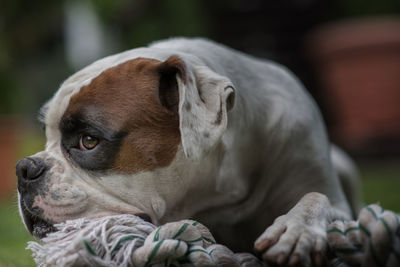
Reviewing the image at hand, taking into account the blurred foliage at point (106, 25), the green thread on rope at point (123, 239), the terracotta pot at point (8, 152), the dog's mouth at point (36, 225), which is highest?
the green thread on rope at point (123, 239)

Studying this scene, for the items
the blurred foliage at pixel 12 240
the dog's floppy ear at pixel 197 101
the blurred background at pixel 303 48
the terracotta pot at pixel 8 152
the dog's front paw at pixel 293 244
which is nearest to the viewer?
the dog's front paw at pixel 293 244

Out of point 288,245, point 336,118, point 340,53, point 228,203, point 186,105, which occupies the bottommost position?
point 336,118

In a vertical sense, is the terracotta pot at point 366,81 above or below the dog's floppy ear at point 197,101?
below

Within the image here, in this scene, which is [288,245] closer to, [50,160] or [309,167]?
[309,167]

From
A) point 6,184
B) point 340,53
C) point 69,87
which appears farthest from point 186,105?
point 340,53

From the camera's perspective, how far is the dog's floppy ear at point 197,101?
2008 millimetres

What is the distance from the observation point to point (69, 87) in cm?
220

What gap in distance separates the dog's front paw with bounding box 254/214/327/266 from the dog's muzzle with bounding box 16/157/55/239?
767mm

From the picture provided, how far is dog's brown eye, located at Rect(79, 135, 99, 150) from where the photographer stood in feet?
6.84

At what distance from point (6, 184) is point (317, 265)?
471 centimetres

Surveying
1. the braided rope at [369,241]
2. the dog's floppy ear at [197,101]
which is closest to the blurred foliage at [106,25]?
the dog's floppy ear at [197,101]

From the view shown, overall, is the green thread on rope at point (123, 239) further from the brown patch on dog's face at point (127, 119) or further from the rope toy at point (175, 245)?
the brown patch on dog's face at point (127, 119)

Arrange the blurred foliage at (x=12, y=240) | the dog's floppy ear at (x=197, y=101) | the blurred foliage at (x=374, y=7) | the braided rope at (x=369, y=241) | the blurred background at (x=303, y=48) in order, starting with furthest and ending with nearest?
the blurred foliage at (x=374, y=7)
the blurred background at (x=303, y=48)
the blurred foliage at (x=12, y=240)
the dog's floppy ear at (x=197, y=101)
the braided rope at (x=369, y=241)

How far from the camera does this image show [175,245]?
1.60m
